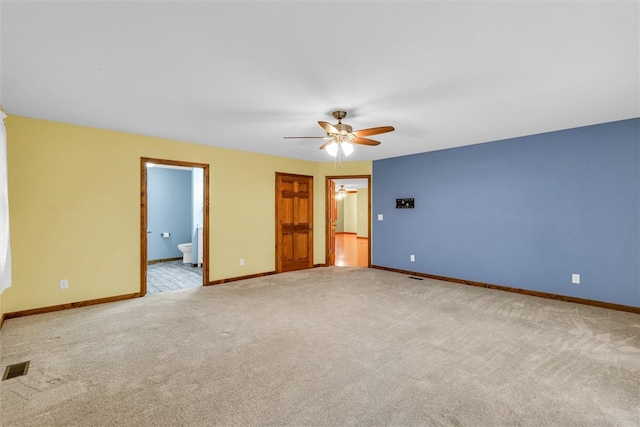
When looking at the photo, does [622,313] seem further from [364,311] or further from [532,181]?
[364,311]

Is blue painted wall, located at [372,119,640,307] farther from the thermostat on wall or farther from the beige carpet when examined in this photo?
the beige carpet

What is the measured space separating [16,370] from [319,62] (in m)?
3.39

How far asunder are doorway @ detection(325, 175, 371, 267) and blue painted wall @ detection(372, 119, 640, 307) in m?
1.15

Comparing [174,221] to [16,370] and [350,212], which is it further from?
[350,212]

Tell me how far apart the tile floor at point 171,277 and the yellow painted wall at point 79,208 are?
526 millimetres

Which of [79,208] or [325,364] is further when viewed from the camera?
[79,208]

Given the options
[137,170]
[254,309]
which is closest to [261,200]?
[137,170]

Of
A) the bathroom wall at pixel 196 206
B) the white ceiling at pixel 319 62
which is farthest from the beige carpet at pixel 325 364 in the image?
the bathroom wall at pixel 196 206

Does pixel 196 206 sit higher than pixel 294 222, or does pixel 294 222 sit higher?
pixel 196 206

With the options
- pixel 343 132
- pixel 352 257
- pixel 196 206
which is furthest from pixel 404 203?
pixel 196 206

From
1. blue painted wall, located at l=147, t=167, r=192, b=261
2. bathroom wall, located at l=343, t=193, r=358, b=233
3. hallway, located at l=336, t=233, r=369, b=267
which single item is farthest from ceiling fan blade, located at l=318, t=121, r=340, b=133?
bathroom wall, located at l=343, t=193, r=358, b=233

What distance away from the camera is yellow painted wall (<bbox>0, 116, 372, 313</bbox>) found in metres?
3.50

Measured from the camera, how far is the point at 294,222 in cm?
628

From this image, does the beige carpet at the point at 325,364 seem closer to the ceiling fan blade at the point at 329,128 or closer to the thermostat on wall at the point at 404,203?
the ceiling fan blade at the point at 329,128
